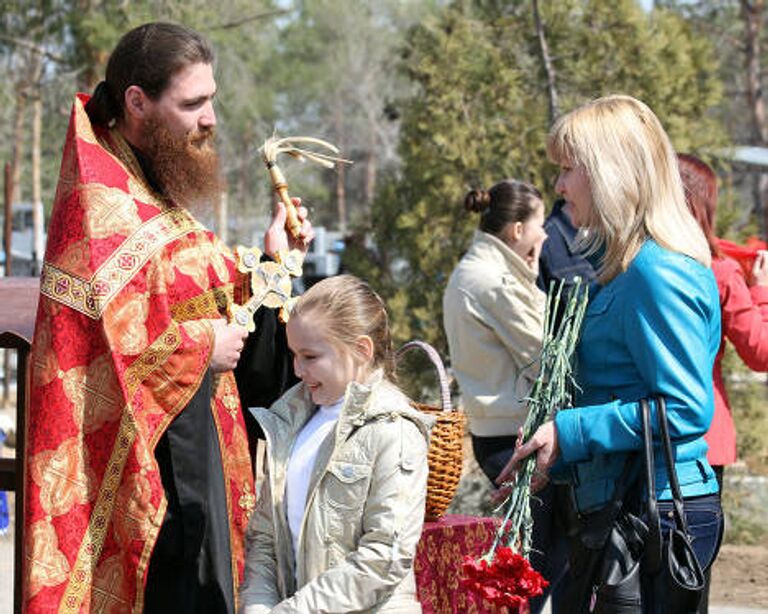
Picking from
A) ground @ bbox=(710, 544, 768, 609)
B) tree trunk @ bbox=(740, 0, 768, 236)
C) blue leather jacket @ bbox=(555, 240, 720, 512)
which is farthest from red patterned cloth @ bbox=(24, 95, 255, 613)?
tree trunk @ bbox=(740, 0, 768, 236)

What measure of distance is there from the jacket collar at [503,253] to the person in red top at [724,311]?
95 centimetres

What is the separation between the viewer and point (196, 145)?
3908 mm

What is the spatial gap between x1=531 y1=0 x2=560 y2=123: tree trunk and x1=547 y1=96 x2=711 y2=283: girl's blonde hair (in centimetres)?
498

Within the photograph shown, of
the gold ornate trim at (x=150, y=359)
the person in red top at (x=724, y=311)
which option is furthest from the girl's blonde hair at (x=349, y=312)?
the person in red top at (x=724, y=311)

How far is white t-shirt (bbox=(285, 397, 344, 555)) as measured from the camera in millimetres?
3381

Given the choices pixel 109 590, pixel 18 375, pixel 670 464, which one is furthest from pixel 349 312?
pixel 18 375

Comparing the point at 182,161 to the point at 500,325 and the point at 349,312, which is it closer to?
the point at 349,312

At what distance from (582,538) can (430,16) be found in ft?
20.6

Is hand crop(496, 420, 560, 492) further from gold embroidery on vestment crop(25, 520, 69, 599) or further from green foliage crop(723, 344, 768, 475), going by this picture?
green foliage crop(723, 344, 768, 475)

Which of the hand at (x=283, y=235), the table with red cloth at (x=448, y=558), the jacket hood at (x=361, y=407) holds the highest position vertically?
the hand at (x=283, y=235)

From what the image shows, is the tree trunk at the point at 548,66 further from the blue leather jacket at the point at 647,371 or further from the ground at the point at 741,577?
the blue leather jacket at the point at 647,371

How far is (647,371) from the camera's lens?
3.16 meters

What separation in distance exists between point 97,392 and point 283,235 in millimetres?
718

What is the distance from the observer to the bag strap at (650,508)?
3.10 m
